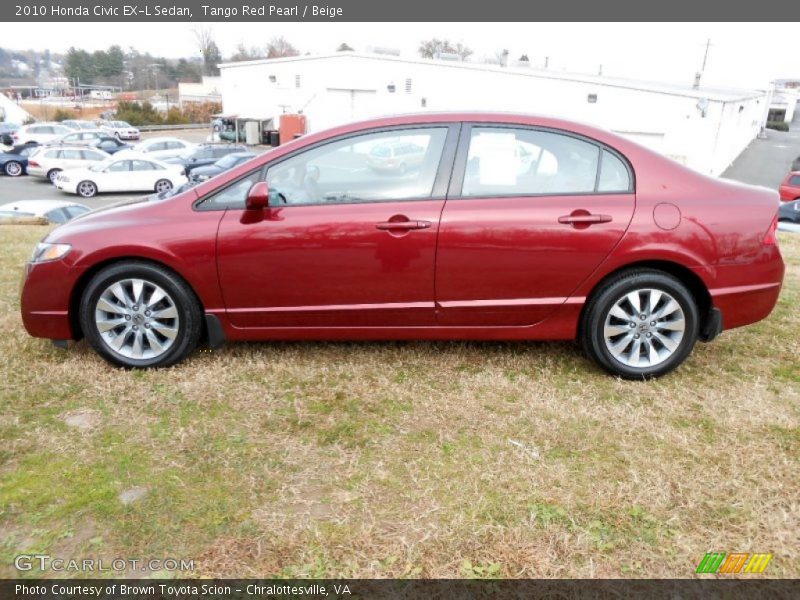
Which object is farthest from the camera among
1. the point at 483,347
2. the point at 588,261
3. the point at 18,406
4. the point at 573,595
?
the point at 483,347

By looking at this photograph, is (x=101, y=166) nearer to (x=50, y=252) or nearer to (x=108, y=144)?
(x=108, y=144)

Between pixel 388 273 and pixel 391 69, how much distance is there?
3413 centimetres

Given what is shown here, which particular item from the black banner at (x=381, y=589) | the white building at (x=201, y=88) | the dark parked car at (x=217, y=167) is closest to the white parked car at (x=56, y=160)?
the dark parked car at (x=217, y=167)

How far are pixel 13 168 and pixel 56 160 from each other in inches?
154

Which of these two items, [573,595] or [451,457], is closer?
[573,595]

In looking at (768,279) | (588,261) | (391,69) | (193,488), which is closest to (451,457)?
(193,488)

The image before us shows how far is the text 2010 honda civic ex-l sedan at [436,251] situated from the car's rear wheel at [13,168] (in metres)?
27.6

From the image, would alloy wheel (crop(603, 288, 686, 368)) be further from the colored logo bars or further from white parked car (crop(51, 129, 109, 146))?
white parked car (crop(51, 129, 109, 146))

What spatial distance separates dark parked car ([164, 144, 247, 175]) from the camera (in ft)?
84.4

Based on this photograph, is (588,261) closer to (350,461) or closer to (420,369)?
(420,369)

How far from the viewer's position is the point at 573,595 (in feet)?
6.75

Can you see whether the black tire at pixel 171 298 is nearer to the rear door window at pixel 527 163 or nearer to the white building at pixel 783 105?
the rear door window at pixel 527 163

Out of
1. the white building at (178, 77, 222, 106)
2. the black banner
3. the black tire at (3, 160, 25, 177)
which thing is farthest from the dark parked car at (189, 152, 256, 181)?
the white building at (178, 77, 222, 106)

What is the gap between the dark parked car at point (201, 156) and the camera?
25.7 meters
